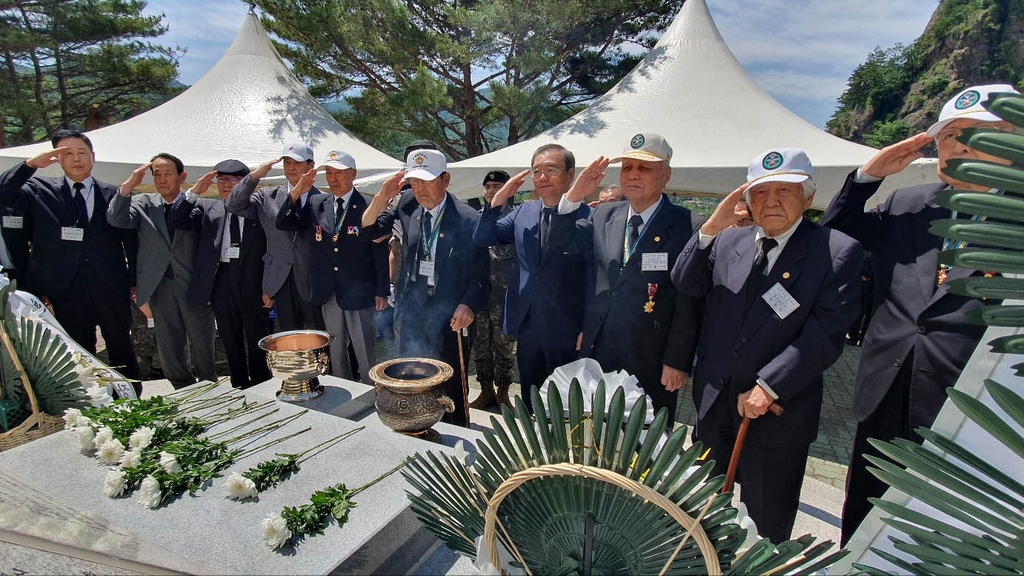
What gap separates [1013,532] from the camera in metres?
0.69

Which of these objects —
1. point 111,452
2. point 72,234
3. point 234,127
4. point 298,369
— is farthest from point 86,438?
point 234,127

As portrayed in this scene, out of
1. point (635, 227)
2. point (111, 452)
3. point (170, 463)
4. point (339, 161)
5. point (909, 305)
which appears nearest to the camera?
point (170, 463)

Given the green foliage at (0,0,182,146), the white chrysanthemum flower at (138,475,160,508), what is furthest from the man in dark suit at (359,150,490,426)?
the green foliage at (0,0,182,146)

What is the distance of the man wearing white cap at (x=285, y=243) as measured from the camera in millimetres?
4336

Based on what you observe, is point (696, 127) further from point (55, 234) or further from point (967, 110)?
point (55, 234)

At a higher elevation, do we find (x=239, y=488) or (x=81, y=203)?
(x=81, y=203)

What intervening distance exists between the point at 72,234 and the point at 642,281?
4841 mm

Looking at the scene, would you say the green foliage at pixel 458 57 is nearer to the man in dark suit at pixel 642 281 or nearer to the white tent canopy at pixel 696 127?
the white tent canopy at pixel 696 127

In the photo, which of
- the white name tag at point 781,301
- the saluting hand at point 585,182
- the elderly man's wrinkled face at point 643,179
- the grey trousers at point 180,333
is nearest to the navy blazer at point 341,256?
the grey trousers at point 180,333

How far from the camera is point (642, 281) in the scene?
292 centimetres

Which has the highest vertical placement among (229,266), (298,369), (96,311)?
(229,266)

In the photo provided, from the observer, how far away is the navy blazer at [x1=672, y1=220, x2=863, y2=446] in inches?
86.1

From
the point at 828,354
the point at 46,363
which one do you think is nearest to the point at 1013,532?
the point at 828,354

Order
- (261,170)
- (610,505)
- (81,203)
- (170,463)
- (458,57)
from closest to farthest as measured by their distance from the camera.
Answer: (610,505) → (170,463) → (261,170) → (81,203) → (458,57)
